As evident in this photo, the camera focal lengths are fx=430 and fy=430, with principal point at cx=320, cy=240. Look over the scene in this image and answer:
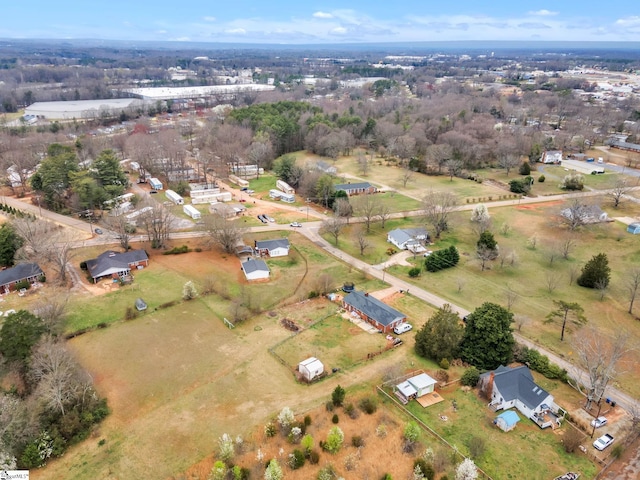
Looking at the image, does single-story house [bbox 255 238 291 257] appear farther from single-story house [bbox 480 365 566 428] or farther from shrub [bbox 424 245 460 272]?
single-story house [bbox 480 365 566 428]

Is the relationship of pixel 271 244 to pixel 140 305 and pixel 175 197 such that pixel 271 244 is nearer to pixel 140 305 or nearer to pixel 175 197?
pixel 140 305

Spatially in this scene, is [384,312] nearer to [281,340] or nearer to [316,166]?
[281,340]

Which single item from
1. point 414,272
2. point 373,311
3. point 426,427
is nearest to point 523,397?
point 426,427

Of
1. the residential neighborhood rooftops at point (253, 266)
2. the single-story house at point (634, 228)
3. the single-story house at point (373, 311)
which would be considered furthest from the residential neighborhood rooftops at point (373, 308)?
the single-story house at point (634, 228)

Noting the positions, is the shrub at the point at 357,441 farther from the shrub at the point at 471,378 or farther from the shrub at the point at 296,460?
the shrub at the point at 471,378

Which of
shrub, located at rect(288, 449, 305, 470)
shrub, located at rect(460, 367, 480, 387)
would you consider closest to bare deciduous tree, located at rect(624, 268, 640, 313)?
shrub, located at rect(460, 367, 480, 387)

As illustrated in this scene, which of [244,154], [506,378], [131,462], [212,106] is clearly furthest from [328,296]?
[212,106]
